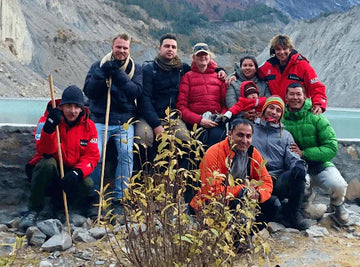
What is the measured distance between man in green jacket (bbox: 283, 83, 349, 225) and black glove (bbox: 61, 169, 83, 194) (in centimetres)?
227

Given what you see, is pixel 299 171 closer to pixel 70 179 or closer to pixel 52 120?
pixel 70 179

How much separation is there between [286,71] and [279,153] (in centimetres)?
124

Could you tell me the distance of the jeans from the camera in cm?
499

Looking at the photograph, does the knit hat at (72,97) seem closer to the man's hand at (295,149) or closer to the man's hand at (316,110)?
the man's hand at (295,149)

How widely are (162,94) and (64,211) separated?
176 centimetres

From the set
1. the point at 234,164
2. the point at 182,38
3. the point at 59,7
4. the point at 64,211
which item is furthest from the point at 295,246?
the point at 182,38

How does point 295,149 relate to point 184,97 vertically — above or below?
below

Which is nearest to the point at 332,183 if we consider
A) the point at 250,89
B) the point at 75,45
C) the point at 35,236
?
the point at 250,89

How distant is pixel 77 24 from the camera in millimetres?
53719

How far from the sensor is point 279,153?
16.1 ft

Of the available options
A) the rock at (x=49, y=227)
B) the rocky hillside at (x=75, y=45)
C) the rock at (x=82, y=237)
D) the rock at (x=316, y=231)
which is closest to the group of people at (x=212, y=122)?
the rock at (x=316, y=231)

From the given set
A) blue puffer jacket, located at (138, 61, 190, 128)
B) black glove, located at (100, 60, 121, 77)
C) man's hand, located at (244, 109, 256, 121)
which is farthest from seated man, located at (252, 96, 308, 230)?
black glove, located at (100, 60, 121, 77)

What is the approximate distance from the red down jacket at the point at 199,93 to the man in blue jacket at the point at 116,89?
1.79 feet

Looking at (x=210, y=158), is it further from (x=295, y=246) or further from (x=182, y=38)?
(x=182, y=38)
